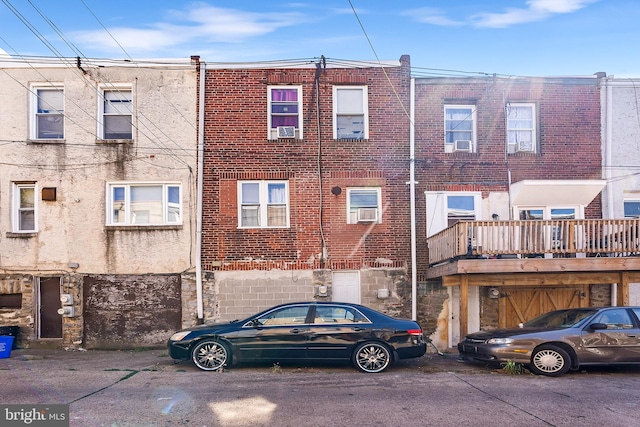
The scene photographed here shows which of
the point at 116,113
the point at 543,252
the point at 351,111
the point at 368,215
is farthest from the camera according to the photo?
the point at 351,111

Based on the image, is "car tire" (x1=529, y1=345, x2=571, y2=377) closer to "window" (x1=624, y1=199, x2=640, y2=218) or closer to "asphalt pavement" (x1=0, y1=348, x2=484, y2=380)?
"asphalt pavement" (x1=0, y1=348, x2=484, y2=380)

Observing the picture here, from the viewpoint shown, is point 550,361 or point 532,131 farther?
point 532,131

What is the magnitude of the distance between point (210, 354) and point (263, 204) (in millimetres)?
5250

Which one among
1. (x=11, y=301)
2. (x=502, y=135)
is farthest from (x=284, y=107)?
(x=11, y=301)

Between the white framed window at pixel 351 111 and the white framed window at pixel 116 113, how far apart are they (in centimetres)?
555

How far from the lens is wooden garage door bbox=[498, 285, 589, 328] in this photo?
14625 millimetres

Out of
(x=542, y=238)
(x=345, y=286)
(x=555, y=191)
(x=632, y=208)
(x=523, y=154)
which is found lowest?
(x=345, y=286)

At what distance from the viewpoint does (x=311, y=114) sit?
14828 mm

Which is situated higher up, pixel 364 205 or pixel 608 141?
pixel 608 141

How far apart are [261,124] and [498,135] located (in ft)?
21.3

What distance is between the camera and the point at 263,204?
14.6 m

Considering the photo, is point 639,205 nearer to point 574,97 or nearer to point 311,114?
point 574,97

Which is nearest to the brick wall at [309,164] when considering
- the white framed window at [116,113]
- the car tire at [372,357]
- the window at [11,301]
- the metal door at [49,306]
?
the white framed window at [116,113]

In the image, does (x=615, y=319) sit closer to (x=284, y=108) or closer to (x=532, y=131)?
(x=532, y=131)
